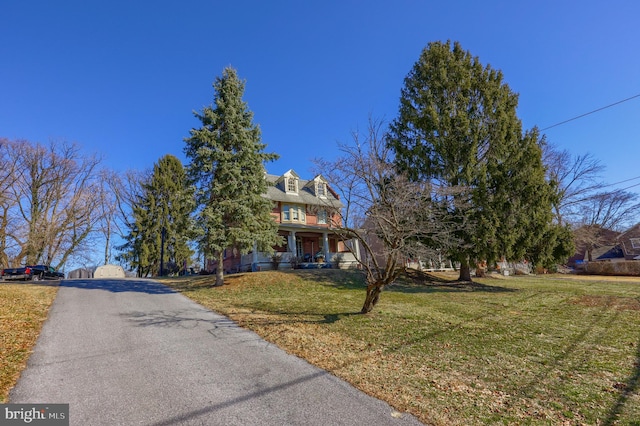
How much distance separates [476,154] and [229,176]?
1271 centimetres

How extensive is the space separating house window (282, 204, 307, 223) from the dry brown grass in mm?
14944

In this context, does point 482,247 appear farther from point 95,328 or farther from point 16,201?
point 16,201

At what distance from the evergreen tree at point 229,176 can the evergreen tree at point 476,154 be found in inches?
311

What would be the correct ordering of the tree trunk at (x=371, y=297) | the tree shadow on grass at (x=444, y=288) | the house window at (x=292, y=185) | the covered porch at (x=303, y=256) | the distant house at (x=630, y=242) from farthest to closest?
the distant house at (x=630, y=242) → the house window at (x=292, y=185) → the covered porch at (x=303, y=256) → the tree shadow on grass at (x=444, y=288) → the tree trunk at (x=371, y=297)

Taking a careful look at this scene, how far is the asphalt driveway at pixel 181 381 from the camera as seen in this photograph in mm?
3752

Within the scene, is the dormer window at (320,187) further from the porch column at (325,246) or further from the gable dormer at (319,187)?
the porch column at (325,246)

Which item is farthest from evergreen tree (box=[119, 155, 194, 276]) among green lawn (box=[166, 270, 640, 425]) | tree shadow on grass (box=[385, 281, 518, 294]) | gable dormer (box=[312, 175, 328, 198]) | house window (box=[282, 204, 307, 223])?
tree shadow on grass (box=[385, 281, 518, 294])

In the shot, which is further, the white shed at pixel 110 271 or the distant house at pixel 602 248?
the distant house at pixel 602 248

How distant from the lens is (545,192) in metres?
16.1

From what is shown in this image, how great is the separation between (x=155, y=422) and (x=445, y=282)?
17.1 metres

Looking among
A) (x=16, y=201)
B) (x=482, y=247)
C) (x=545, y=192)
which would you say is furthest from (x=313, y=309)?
(x=16, y=201)

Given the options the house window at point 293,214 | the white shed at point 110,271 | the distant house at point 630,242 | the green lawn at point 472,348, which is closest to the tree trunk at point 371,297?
the green lawn at point 472,348

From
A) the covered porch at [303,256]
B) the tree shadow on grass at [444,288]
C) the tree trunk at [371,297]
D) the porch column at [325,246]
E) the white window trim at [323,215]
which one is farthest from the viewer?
the porch column at [325,246]

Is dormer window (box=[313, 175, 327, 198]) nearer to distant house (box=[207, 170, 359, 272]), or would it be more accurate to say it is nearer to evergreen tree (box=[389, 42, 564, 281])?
distant house (box=[207, 170, 359, 272])
